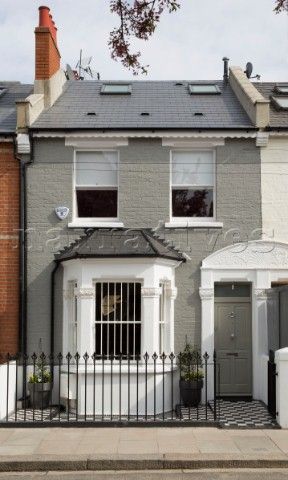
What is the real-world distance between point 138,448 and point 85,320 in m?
3.94

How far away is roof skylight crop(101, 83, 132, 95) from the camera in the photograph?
16609mm

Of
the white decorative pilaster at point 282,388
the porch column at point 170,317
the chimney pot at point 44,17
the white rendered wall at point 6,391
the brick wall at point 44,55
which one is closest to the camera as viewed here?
the white decorative pilaster at point 282,388

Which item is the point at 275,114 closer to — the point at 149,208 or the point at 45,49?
the point at 149,208

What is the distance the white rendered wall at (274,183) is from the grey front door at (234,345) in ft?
6.18

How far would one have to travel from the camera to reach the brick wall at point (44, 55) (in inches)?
593

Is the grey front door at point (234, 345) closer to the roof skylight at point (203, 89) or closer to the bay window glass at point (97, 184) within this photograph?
the bay window glass at point (97, 184)

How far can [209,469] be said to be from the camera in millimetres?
8867

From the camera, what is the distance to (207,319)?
13.8 m

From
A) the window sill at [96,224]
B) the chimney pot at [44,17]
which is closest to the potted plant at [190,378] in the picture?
the window sill at [96,224]

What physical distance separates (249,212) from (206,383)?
3.83m

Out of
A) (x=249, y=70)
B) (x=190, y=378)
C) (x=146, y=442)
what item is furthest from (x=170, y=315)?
(x=249, y=70)

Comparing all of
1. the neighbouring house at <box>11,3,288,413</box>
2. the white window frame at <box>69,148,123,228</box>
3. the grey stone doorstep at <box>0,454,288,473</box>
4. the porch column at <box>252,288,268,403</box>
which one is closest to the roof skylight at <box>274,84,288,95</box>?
the neighbouring house at <box>11,3,288,413</box>

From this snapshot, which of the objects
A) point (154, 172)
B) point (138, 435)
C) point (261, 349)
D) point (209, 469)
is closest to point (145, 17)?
point (209, 469)

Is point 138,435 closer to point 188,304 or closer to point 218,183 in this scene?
point 188,304
